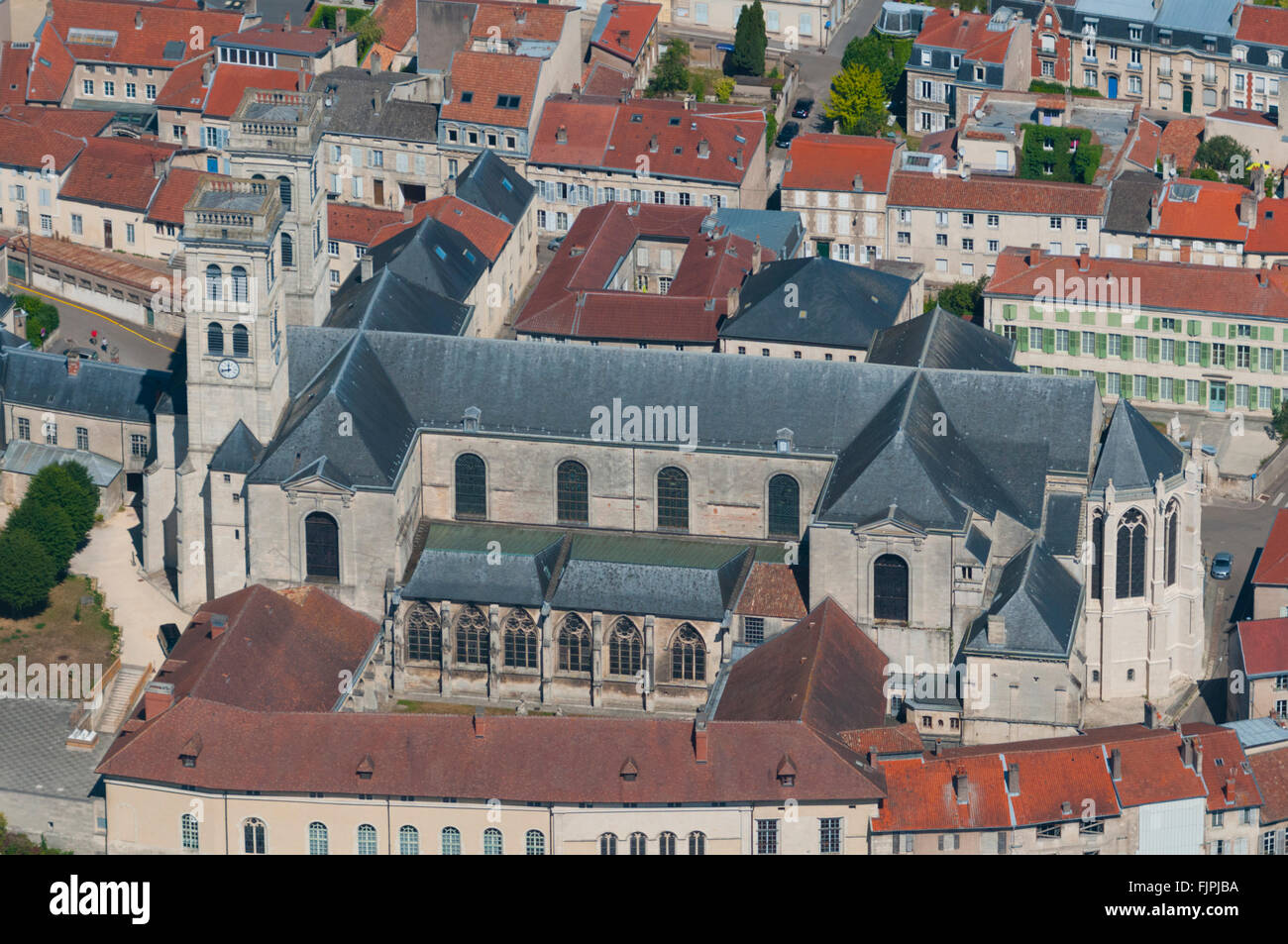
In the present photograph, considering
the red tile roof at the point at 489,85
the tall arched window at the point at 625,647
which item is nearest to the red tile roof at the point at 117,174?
the red tile roof at the point at 489,85

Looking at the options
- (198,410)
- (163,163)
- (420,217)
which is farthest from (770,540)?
(163,163)

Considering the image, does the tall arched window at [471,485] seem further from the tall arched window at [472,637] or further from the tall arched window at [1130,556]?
the tall arched window at [1130,556]

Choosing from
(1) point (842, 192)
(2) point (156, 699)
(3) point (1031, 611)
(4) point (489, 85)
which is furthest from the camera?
(4) point (489, 85)

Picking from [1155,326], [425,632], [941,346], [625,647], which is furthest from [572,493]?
[1155,326]

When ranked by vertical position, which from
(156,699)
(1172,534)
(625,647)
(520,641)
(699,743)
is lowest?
(699,743)

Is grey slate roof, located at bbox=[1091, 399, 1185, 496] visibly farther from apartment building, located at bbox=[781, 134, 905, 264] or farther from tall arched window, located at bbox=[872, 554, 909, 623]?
apartment building, located at bbox=[781, 134, 905, 264]

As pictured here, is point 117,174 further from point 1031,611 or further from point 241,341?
point 1031,611

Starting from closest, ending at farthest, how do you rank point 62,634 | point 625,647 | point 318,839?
point 318,839 → point 625,647 → point 62,634

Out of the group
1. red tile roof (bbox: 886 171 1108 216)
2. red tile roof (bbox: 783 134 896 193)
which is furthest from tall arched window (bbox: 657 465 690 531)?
red tile roof (bbox: 886 171 1108 216)
